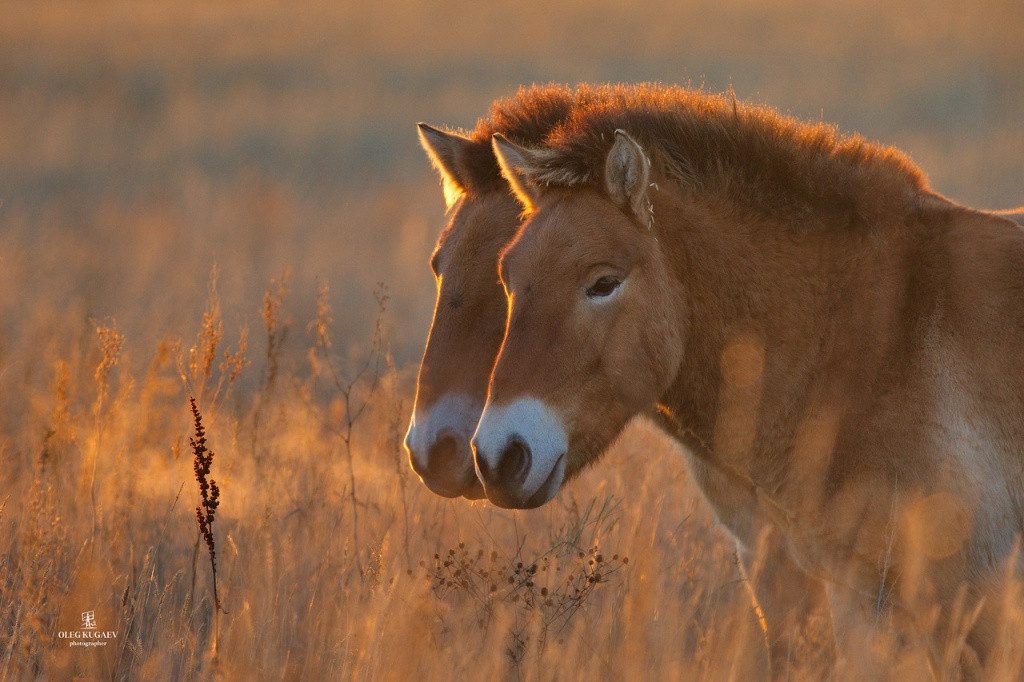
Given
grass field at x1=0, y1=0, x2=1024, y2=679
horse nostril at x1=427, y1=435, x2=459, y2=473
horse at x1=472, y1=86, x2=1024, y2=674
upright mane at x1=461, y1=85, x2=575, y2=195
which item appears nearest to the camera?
horse at x1=472, y1=86, x2=1024, y2=674

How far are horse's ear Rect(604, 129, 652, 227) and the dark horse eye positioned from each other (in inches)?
9.7

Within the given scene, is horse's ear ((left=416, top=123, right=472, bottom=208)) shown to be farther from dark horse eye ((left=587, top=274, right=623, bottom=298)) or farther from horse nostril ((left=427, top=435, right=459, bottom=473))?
dark horse eye ((left=587, top=274, right=623, bottom=298))

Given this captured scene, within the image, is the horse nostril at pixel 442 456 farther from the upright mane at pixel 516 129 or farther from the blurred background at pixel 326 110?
the blurred background at pixel 326 110

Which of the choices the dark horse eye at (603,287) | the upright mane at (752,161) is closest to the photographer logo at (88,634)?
the dark horse eye at (603,287)

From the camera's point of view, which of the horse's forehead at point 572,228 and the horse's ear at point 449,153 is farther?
the horse's ear at point 449,153

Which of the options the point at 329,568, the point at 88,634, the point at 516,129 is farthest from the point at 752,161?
the point at 88,634

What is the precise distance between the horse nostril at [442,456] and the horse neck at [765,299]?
0.97 meters

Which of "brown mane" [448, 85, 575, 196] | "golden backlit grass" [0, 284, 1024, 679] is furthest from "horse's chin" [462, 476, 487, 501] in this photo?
"brown mane" [448, 85, 575, 196]

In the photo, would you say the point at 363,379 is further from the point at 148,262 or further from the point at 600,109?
the point at 600,109

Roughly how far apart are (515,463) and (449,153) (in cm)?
216

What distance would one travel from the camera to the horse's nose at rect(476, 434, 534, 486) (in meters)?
3.94

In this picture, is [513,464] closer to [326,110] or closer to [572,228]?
[572,228]

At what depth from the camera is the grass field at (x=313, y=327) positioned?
4602 mm

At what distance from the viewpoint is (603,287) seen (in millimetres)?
4207
